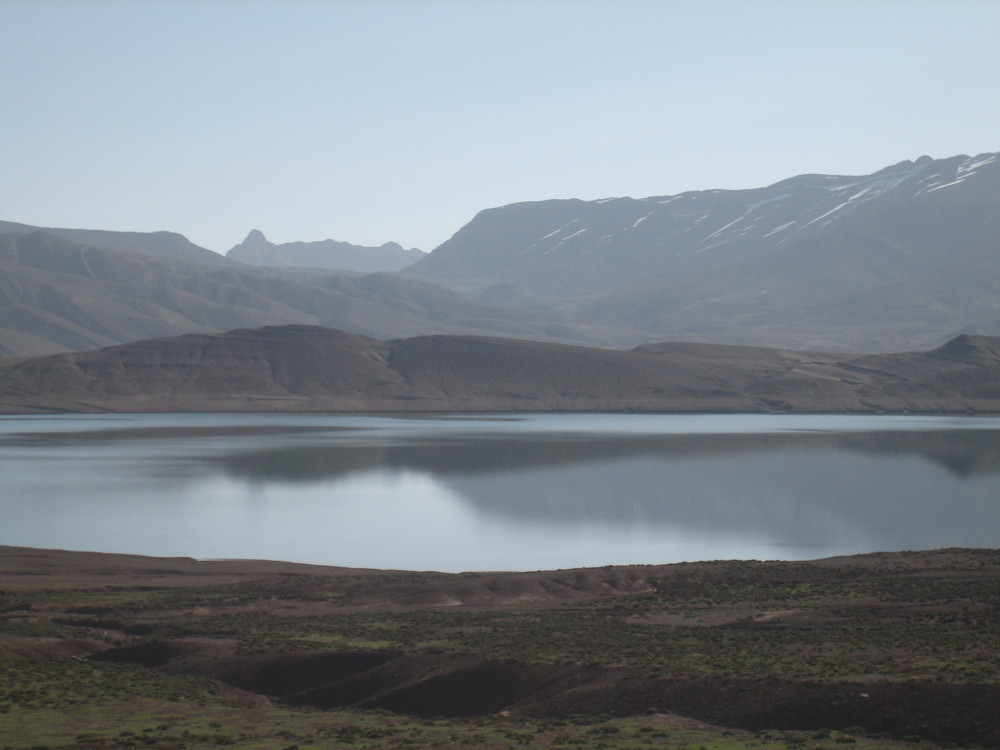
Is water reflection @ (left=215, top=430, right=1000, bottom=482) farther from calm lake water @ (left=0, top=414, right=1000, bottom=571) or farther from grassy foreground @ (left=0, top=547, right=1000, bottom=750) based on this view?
grassy foreground @ (left=0, top=547, right=1000, bottom=750)

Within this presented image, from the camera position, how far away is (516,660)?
21562 millimetres

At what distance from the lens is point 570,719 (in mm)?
18719

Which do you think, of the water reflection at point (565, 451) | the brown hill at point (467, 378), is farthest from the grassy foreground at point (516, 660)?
the brown hill at point (467, 378)

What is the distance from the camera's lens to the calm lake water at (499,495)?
145 feet

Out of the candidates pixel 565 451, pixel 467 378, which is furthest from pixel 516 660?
pixel 467 378

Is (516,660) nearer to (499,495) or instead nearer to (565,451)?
(499,495)

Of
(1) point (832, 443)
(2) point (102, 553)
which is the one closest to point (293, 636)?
(2) point (102, 553)

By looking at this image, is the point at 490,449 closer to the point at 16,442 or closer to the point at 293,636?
the point at 16,442

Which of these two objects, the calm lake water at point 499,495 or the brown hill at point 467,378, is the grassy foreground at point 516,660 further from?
the brown hill at point 467,378

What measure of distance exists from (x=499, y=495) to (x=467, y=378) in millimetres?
108748

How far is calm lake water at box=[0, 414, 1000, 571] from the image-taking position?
4428cm

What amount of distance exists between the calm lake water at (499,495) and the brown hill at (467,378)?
4684 centimetres

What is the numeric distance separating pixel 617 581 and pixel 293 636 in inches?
434

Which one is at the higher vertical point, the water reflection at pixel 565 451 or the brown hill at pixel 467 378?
the brown hill at pixel 467 378
